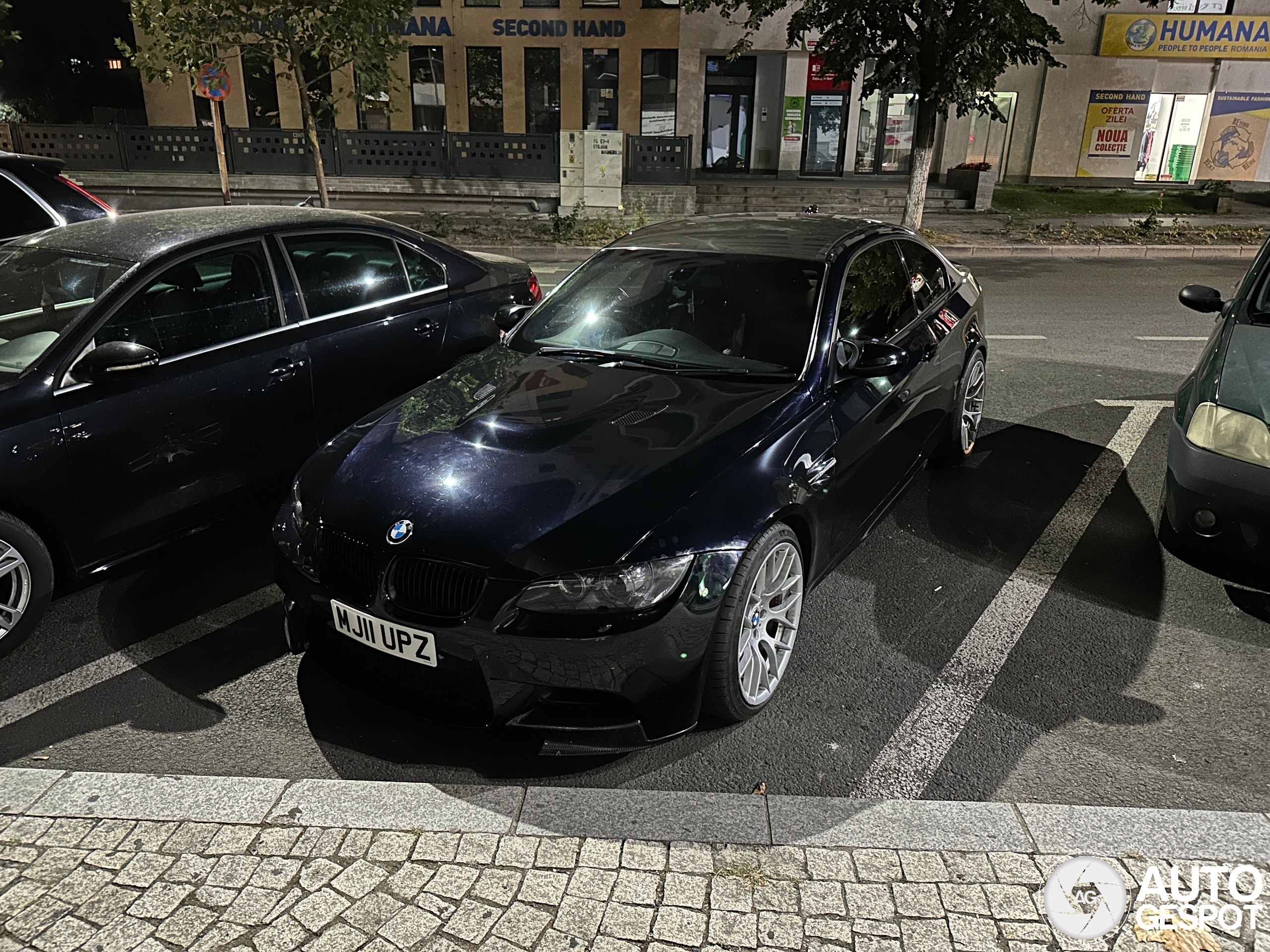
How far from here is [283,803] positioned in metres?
2.92

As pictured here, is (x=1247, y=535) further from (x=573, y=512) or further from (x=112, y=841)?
(x=112, y=841)

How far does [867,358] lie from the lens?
3885 mm

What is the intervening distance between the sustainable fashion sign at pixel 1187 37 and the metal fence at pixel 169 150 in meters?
23.8

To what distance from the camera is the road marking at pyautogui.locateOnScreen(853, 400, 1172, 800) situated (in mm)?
3135

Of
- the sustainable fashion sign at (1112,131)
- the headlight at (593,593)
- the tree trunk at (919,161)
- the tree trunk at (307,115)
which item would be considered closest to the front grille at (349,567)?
the headlight at (593,593)

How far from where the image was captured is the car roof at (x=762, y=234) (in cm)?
438

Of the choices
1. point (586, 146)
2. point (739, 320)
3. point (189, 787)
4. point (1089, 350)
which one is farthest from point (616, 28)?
point (189, 787)

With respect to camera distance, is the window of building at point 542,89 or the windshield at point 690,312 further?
the window of building at point 542,89

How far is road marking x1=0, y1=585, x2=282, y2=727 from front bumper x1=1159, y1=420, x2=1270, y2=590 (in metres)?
4.04

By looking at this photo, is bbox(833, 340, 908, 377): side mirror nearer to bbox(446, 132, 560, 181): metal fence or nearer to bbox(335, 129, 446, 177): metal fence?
bbox(446, 132, 560, 181): metal fence

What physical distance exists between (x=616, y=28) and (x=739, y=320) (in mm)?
24547

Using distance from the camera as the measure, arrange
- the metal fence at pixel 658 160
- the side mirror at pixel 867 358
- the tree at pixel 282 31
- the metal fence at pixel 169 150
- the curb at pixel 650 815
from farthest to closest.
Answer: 1. the metal fence at pixel 169 150
2. the metal fence at pixel 658 160
3. the tree at pixel 282 31
4. the side mirror at pixel 867 358
5. the curb at pixel 650 815

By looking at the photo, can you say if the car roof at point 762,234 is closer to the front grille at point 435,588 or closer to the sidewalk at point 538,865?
the front grille at point 435,588

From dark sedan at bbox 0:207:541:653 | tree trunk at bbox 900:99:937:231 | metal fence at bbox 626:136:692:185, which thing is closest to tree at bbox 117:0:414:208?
metal fence at bbox 626:136:692:185
